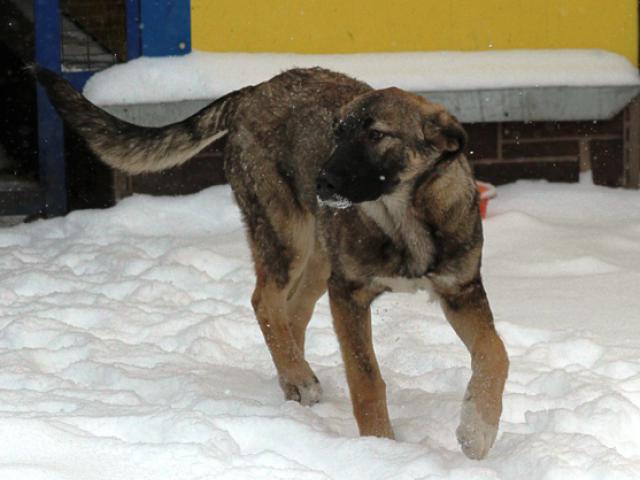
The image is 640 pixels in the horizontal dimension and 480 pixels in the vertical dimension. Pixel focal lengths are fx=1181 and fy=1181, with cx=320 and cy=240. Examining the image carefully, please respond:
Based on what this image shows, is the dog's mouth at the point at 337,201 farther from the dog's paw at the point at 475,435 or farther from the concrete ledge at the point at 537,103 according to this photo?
the concrete ledge at the point at 537,103

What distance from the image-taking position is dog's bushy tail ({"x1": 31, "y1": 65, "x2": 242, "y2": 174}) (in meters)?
5.50

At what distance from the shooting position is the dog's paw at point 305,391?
509 cm

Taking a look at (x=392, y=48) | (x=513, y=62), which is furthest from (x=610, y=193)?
(x=392, y=48)

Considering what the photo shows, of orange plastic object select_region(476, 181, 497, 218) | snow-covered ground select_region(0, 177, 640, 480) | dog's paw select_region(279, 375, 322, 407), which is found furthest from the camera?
orange plastic object select_region(476, 181, 497, 218)

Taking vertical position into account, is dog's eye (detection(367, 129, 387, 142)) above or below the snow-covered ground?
above

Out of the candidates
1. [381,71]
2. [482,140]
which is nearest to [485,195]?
[482,140]

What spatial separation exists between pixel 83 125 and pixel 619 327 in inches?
114

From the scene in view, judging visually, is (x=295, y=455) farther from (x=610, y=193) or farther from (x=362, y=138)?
(x=610, y=193)

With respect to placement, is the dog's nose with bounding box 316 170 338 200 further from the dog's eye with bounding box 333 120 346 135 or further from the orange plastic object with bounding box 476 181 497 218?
the orange plastic object with bounding box 476 181 497 218

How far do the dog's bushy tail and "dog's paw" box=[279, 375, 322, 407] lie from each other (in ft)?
4.04

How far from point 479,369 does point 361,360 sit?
18.1 inches

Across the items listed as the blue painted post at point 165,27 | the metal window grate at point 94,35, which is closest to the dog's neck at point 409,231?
the blue painted post at point 165,27

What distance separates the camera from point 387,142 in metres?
4.39

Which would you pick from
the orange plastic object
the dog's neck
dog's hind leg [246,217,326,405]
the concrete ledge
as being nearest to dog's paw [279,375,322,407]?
dog's hind leg [246,217,326,405]
